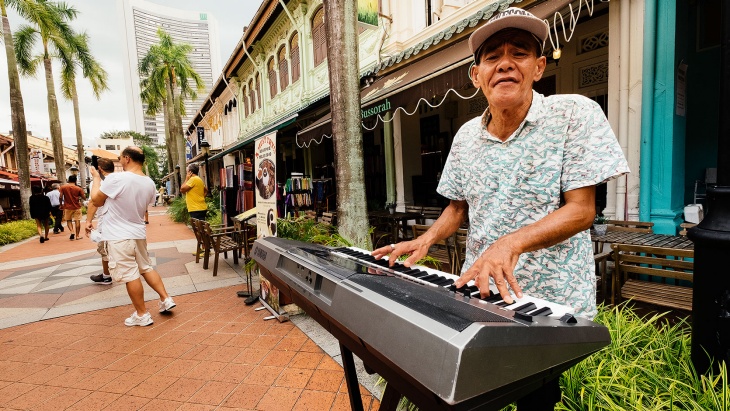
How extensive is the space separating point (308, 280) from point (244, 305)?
360 cm

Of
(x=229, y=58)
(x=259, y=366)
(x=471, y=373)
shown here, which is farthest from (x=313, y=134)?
(x=229, y=58)

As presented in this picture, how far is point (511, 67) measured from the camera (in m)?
1.20

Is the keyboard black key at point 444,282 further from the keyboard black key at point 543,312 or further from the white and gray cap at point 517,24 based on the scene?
the white and gray cap at point 517,24

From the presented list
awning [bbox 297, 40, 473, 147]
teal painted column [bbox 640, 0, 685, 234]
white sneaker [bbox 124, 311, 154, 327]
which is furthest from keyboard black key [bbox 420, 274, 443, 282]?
teal painted column [bbox 640, 0, 685, 234]

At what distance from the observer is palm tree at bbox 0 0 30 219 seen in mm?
12898

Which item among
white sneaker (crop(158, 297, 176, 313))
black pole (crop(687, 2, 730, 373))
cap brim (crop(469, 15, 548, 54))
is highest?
cap brim (crop(469, 15, 548, 54))

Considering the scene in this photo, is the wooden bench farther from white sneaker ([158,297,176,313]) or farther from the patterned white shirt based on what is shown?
white sneaker ([158,297,176,313])

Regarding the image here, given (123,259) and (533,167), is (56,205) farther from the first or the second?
(533,167)

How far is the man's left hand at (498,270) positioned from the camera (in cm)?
92

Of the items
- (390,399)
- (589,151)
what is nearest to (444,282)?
(390,399)

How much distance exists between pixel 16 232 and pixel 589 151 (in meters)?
16.6

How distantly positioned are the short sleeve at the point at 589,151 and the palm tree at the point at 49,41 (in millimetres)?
20285

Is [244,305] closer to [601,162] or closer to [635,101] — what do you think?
[601,162]

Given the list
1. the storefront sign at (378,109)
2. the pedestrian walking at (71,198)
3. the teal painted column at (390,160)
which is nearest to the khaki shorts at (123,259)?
the storefront sign at (378,109)
